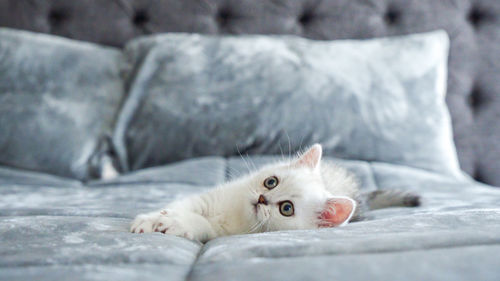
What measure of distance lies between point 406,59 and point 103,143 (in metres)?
0.86

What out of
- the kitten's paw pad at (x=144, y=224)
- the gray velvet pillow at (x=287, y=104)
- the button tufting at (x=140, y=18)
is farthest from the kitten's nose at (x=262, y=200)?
the button tufting at (x=140, y=18)

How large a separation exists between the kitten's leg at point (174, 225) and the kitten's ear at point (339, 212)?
0.58 ft

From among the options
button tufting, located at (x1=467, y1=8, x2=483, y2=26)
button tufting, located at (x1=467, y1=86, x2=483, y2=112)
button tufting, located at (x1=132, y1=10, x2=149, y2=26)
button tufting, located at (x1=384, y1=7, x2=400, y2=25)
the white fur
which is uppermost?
button tufting, located at (x1=467, y1=8, x2=483, y2=26)

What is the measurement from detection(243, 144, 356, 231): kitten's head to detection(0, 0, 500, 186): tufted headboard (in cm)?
92

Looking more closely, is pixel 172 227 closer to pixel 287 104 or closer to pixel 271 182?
pixel 271 182

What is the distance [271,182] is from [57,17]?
118 cm

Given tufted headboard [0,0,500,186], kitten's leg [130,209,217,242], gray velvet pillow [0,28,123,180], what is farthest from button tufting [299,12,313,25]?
kitten's leg [130,209,217,242]

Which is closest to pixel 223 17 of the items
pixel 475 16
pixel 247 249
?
pixel 475 16

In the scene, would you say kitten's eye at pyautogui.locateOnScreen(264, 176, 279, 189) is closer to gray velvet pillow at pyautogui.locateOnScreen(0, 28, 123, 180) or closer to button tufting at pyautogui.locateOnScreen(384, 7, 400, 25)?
gray velvet pillow at pyautogui.locateOnScreen(0, 28, 123, 180)

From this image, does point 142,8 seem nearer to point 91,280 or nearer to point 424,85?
point 424,85

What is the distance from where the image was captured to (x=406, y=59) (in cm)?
130

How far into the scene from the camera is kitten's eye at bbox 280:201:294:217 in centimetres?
76

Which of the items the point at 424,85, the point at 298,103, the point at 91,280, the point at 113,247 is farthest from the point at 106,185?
the point at 424,85

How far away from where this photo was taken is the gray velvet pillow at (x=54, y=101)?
3.88ft
